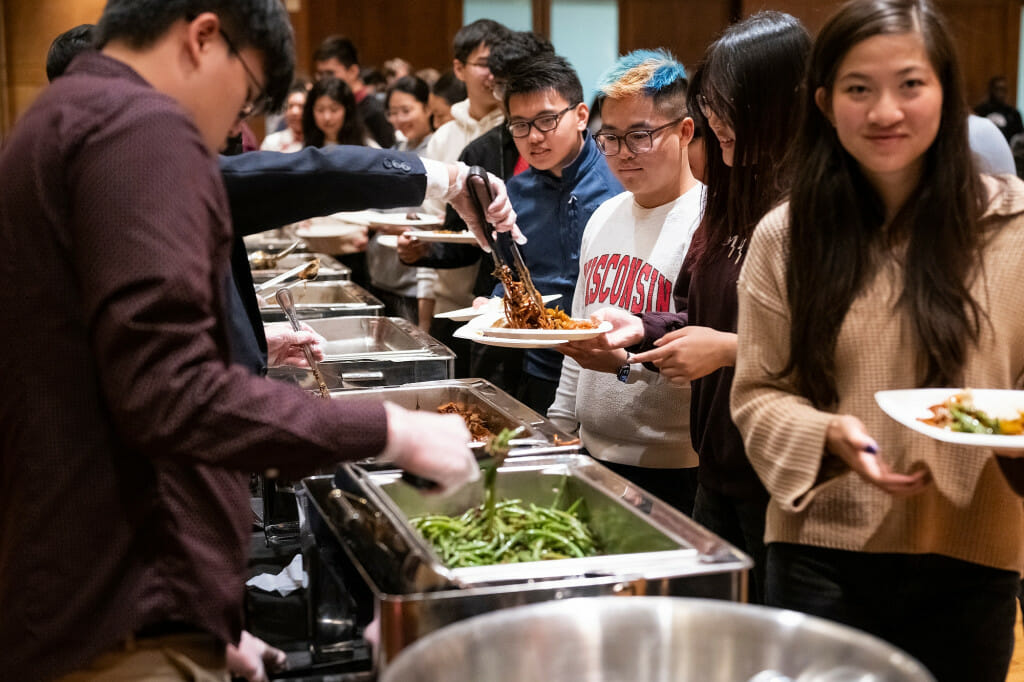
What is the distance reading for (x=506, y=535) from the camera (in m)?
1.45

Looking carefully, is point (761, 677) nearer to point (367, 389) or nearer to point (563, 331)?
point (563, 331)

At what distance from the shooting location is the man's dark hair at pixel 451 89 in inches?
227

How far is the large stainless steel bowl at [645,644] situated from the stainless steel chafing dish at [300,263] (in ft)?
9.26

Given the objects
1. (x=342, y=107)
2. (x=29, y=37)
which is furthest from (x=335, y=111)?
(x=29, y=37)

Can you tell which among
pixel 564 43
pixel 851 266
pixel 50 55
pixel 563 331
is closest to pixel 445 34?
pixel 564 43

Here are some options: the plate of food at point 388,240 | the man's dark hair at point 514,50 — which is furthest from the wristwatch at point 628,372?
the plate of food at point 388,240

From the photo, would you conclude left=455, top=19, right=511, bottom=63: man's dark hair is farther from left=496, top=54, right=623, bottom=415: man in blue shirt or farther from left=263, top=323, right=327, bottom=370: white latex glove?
left=263, top=323, right=327, bottom=370: white latex glove

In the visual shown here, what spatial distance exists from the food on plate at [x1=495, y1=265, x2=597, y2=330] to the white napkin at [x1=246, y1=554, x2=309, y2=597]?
2.53 feet

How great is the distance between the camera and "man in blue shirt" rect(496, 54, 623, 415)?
293cm

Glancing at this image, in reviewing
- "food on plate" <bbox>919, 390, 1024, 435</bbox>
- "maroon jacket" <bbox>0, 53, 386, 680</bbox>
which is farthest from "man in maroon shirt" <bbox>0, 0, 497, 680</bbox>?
"food on plate" <bbox>919, 390, 1024, 435</bbox>

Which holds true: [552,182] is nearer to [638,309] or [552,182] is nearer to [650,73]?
[650,73]

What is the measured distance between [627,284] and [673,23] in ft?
26.8

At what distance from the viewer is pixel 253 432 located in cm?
105

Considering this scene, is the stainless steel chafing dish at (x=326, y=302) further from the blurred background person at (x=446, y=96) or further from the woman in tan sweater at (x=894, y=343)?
the blurred background person at (x=446, y=96)
